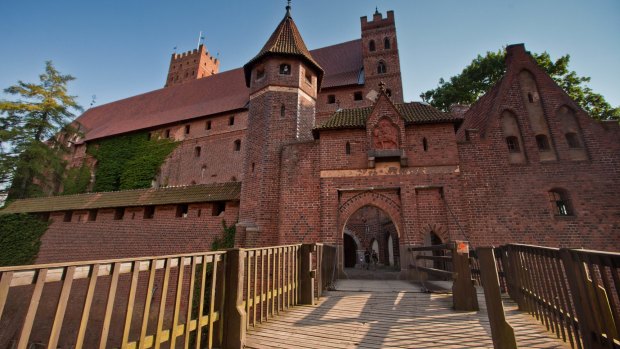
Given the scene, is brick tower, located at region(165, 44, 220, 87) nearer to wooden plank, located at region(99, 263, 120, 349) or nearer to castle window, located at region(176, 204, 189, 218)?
castle window, located at region(176, 204, 189, 218)

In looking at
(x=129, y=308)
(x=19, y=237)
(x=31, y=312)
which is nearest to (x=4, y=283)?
(x=31, y=312)

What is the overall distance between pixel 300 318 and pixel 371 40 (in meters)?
23.9

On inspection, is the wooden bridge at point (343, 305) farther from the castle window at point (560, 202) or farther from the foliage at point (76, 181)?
the foliage at point (76, 181)

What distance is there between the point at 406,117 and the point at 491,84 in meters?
14.0

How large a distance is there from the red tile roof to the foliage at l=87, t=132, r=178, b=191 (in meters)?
1.14

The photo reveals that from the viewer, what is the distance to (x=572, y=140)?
35.1 ft

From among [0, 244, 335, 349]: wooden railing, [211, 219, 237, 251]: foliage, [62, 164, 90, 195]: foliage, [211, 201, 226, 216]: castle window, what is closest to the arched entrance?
[211, 201, 226, 216]: castle window

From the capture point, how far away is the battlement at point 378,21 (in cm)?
2352

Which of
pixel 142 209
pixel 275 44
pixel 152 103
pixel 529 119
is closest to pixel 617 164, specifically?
pixel 529 119

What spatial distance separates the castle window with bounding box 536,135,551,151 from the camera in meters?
10.7

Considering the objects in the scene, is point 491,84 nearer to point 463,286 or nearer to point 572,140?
point 572,140

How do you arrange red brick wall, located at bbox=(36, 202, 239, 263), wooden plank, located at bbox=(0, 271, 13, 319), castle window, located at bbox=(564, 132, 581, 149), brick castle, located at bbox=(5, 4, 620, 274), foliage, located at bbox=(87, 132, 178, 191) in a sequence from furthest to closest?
1. foliage, located at bbox=(87, 132, 178, 191)
2. red brick wall, located at bbox=(36, 202, 239, 263)
3. castle window, located at bbox=(564, 132, 581, 149)
4. brick castle, located at bbox=(5, 4, 620, 274)
5. wooden plank, located at bbox=(0, 271, 13, 319)

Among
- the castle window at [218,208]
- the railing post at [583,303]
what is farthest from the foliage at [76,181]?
the railing post at [583,303]

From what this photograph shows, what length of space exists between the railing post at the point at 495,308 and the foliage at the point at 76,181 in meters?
30.9
